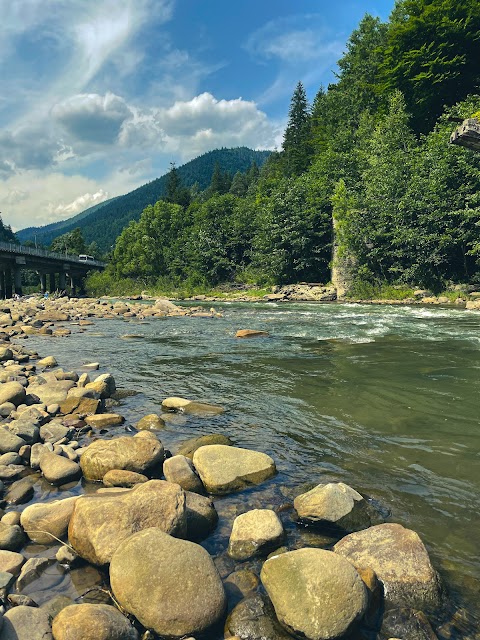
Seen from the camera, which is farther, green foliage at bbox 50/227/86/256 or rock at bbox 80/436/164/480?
green foliage at bbox 50/227/86/256

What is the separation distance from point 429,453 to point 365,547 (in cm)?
263

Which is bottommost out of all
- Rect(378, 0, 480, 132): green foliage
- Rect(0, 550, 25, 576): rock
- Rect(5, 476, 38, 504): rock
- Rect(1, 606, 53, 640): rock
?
Rect(5, 476, 38, 504): rock

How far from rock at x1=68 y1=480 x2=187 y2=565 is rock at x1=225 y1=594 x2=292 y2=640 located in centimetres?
87

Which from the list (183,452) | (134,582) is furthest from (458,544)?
(183,452)

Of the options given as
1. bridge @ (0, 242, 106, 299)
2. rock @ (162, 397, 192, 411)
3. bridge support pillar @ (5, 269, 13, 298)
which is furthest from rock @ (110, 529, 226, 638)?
bridge support pillar @ (5, 269, 13, 298)

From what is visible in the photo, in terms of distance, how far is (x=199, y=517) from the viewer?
13.3ft

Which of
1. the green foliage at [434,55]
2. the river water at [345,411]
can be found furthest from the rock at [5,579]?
the green foliage at [434,55]

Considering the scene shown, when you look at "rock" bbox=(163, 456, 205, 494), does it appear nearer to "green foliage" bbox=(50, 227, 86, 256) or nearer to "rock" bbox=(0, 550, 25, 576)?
"rock" bbox=(0, 550, 25, 576)

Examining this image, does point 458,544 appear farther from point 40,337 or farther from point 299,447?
point 40,337

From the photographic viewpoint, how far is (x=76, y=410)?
747cm

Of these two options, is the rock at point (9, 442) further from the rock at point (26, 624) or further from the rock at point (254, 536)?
the rock at point (254, 536)

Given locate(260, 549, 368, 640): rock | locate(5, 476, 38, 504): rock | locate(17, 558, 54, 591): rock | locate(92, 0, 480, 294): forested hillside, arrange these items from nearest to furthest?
locate(260, 549, 368, 640): rock, locate(17, 558, 54, 591): rock, locate(5, 476, 38, 504): rock, locate(92, 0, 480, 294): forested hillside

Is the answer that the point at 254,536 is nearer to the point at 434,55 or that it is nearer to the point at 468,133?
the point at 468,133

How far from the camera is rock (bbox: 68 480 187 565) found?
11.6ft
